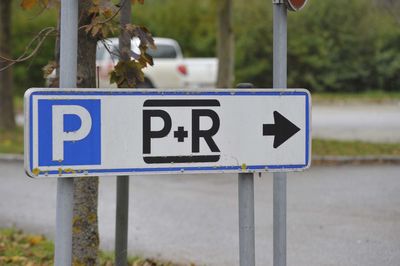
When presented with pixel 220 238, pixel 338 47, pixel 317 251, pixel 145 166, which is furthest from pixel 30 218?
pixel 338 47

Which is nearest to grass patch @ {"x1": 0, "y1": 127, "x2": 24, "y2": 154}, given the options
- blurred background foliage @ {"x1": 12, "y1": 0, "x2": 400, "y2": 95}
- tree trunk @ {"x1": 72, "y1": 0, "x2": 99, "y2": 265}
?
tree trunk @ {"x1": 72, "y1": 0, "x2": 99, "y2": 265}

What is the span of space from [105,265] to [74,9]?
10.6ft

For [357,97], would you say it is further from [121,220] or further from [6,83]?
[121,220]

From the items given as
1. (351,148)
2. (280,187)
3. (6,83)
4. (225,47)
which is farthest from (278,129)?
(6,83)

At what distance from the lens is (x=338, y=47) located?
28500 mm

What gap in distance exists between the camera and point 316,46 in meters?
28.3

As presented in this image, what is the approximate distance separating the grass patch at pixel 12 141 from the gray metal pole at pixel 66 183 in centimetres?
1057

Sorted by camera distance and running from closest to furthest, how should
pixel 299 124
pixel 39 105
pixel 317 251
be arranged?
1. pixel 39 105
2. pixel 299 124
3. pixel 317 251

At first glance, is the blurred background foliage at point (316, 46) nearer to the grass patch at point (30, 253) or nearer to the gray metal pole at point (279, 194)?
the grass patch at point (30, 253)

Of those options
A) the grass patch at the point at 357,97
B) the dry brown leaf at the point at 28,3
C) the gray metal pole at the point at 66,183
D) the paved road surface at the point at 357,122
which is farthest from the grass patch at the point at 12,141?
the grass patch at the point at 357,97

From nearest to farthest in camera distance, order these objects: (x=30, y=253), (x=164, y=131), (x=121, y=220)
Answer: (x=164, y=131) → (x=121, y=220) → (x=30, y=253)

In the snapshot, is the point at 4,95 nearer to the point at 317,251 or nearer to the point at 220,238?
the point at 220,238

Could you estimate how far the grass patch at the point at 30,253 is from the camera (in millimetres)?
6523

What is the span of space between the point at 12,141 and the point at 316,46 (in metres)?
15.7
